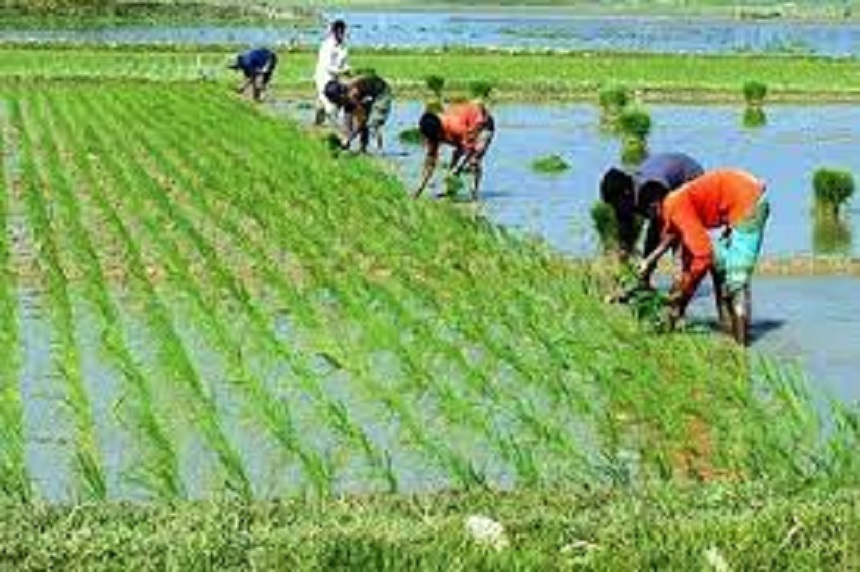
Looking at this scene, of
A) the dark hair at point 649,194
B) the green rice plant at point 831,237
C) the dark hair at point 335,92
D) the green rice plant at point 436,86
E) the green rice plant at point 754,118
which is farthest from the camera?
the green rice plant at point 436,86

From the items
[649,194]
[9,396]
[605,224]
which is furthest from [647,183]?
[9,396]

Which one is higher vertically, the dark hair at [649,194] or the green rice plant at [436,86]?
the dark hair at [649,194]

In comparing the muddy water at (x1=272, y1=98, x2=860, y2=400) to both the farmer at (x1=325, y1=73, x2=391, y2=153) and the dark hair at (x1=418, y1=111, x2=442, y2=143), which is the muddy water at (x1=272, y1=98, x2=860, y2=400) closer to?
the farmer at (x1=325, y1=73, x2=391, y2=153)

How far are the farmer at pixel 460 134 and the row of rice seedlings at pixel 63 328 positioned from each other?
2597mm

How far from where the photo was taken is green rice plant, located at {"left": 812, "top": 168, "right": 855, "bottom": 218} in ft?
41.7

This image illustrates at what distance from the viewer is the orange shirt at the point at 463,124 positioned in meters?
12.7

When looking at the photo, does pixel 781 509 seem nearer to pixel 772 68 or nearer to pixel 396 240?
pixel 396 240

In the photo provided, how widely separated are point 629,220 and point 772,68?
22801 mm

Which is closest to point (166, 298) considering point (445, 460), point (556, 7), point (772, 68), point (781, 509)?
point (445, 460)

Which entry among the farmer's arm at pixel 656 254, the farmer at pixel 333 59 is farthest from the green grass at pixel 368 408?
the farmer at pixel 333 59

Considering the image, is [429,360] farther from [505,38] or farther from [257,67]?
[505,38]

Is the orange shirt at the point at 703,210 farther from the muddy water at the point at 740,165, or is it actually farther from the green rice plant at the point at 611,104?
the green rice plant at the point at 611,104

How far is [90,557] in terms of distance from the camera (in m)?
4.64

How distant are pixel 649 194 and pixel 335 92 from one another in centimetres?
785
